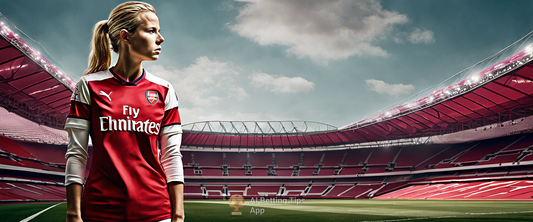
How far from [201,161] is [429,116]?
38231mm

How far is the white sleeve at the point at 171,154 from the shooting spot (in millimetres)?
1969

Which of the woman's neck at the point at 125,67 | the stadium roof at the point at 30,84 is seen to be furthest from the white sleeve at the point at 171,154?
the stadium roof at the point at 30,84

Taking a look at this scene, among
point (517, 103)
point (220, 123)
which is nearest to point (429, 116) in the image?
point (517, 103)

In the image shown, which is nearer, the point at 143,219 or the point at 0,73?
the point at 143,219

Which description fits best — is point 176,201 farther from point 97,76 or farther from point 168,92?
point 97,76

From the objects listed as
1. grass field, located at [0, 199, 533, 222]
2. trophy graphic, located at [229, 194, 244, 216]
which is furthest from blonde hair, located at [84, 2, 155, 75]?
trophy graphic, located at [229, 194, 244, 216]

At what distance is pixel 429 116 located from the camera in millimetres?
38812

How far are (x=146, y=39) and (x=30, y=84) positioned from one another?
30.9 metres

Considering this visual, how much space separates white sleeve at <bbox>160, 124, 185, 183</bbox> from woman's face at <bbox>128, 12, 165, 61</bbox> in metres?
0.51

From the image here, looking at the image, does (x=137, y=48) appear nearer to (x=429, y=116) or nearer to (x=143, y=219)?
(x=143, y=219)

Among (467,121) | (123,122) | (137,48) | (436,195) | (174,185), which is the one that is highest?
(467,121)

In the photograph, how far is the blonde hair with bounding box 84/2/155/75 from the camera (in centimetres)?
189

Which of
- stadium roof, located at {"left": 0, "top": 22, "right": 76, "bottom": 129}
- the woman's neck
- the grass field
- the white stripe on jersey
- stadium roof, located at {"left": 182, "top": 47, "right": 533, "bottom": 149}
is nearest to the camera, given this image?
the woman's neck

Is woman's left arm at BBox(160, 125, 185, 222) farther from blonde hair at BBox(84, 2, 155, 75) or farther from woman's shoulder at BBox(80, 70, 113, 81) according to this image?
blonde hair at BBox(84, 2, 155, 75)
